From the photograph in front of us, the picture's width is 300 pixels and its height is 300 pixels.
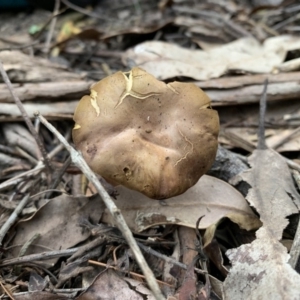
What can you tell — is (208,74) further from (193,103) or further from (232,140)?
(193,103)

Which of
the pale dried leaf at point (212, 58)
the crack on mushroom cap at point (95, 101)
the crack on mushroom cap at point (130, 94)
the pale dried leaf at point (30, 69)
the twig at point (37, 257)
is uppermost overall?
the crack on mushroom cap at point (130, 94)

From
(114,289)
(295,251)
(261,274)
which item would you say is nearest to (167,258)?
(114,289)

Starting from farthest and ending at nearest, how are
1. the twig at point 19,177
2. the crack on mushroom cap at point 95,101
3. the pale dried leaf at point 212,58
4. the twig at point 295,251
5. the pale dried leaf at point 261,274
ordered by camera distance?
1. the pale dried leaf at point 212,58
2. the twig at point 19,177
3. the crack on mushroom cap at point 95,101
4. the twig at point 295,251
5. the pale dried leaf at point 261,274

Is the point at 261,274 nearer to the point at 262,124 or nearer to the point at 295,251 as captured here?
the point at 295,251

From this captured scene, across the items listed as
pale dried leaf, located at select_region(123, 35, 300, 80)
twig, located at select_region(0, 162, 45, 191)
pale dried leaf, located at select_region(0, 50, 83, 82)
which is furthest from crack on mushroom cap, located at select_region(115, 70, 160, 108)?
pale dried leaf, located at select_region(0, 50, 83, 82)

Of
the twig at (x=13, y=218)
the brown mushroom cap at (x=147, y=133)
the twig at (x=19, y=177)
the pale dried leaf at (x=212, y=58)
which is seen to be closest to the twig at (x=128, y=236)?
the brown mushroom cap at (x=147, y=133)

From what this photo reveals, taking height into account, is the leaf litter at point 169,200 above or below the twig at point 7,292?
above

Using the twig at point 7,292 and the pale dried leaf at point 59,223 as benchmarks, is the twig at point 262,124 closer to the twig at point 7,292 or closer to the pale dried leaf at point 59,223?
the pale dried leaf at point 59,223
